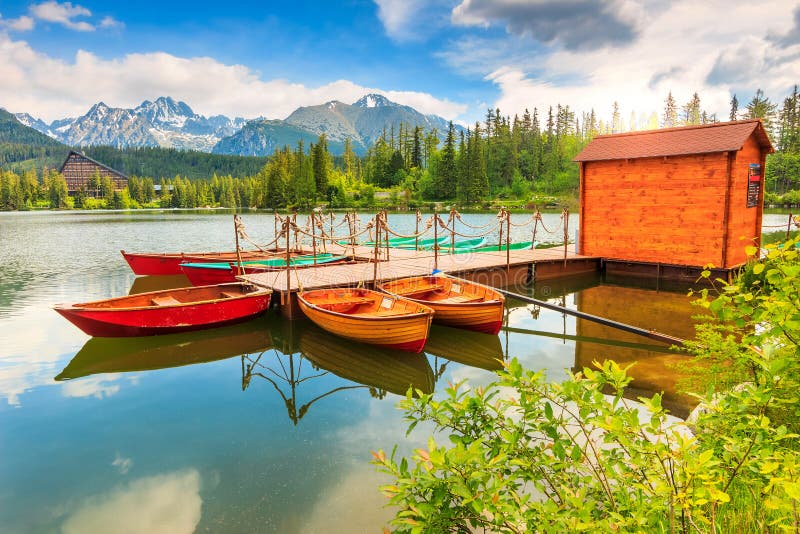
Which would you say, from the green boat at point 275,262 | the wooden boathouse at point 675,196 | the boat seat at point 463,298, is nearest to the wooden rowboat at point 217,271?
the green boat at point 275,262

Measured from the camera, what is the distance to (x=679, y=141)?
1725 cm

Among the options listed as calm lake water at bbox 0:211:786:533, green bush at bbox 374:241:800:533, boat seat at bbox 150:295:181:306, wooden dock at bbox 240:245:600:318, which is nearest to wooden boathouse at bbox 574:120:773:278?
wooden dock at bbox 240:245:600:318

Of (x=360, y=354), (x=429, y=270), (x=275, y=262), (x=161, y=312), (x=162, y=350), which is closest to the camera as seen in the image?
(x=360, y=354)

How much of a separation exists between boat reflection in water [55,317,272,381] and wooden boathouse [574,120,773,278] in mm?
14447

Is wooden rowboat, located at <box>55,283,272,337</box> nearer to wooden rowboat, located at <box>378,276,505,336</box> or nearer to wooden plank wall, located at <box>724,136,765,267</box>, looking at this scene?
wooden rowboat, located at <box>378,276,505,336</box>

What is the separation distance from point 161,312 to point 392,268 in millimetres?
8040

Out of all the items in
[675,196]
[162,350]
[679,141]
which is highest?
[679,141]

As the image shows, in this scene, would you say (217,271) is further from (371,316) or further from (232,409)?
(232,409)

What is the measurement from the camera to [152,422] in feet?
25.8

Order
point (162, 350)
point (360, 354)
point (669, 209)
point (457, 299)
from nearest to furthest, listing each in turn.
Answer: point (360, 354) < point (162, 350) < point (457, 299) < point (669, 209)

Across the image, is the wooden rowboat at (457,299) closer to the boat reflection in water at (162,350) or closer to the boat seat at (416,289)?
the boat seat at (416,289)

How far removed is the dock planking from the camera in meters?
14.5

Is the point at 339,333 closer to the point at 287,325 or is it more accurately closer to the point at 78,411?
the point at 287,325

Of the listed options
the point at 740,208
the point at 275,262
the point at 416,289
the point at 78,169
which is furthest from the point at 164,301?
the point at 78,169
